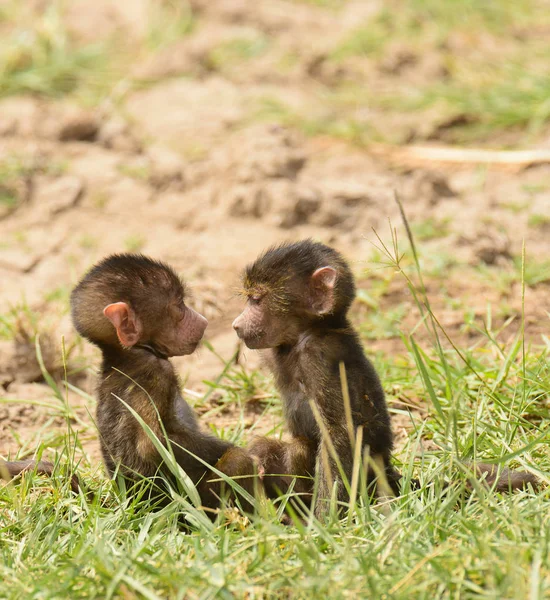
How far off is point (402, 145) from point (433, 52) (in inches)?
71.4

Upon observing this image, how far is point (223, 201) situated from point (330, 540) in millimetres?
4724

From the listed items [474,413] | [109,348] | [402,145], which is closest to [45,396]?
[109,348]

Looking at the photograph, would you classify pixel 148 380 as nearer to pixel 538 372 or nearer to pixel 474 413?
pixel 474 413

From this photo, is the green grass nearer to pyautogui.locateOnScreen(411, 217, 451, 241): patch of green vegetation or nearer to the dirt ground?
the dirt ground

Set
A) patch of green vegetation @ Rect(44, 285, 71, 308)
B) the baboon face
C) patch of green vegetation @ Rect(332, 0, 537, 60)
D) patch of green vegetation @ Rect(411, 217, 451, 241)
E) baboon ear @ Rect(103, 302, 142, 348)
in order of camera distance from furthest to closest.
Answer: patch of green vegetation @ Rect(332, 0, 537, 60) → patch of green vegetation @ Rect(411, 217, 451, 241) → patch of green vegetation @ Rect(44, 285, 71, 308) → the baboon face → baboon ear @ Rect(103, 302, 142, 348)

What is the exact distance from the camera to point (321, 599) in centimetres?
302

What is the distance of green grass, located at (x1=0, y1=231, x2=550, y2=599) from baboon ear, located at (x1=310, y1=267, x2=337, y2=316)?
617mm

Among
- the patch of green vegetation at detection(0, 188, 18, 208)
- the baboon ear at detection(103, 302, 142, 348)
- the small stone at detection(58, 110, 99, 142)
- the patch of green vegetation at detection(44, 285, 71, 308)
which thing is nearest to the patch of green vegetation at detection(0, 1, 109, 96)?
the small stone at detection(58, 110, 99, 142)

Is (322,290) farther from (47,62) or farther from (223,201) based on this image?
(47,62)

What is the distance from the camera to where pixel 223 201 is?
769 centimetres

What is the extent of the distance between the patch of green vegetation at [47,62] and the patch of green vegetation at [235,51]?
1196mm

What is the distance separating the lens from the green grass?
10.1 feet

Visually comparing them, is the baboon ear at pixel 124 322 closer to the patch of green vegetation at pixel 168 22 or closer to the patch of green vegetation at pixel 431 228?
the patch of green vegetation at pixel 431 228

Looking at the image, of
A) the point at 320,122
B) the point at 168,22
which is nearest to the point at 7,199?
the point at 320,122
